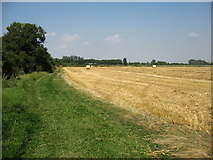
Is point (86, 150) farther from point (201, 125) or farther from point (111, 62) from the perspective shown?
point (111, 62)

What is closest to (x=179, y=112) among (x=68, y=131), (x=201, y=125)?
(x=201, y=125)

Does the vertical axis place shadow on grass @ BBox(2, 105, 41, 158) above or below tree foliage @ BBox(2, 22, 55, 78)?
below

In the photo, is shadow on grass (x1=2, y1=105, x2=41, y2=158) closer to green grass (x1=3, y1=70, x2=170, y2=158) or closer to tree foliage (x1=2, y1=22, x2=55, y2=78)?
green grass (x1=3, y1=70, x2=170, y2=158)

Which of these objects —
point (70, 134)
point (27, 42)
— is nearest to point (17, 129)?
point (70, 134)

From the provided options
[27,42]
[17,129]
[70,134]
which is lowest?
[70,134]

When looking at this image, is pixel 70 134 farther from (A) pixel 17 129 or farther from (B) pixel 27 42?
(B) pixel 27 42

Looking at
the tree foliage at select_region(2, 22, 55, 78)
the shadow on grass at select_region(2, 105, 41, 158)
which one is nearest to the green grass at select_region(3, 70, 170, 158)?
the shadow on grass at select_region(2, 105, 41, 158)

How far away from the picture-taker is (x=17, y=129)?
631cm

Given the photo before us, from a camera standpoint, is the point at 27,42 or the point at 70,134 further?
the point at 27,42

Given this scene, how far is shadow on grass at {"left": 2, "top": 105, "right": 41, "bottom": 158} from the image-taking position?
504 cm

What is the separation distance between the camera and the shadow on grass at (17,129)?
504 cm

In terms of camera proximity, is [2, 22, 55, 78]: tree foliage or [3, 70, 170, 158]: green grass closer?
[3, 70, 170, 158]: green grass

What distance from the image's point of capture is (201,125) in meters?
6.80

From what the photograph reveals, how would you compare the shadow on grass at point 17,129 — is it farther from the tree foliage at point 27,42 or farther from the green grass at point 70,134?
the tree foliage at point 27,42
